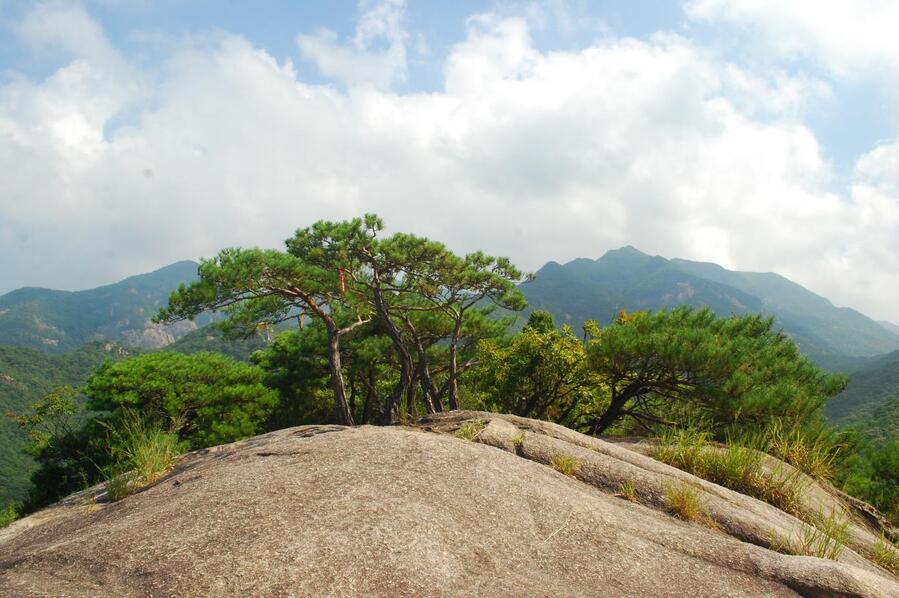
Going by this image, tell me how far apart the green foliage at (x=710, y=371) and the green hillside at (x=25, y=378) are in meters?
58.5

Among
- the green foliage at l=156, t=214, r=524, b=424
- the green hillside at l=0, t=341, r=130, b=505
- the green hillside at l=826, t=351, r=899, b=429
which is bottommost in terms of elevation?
the green hillside at l=826, t=351, r=899, b=429

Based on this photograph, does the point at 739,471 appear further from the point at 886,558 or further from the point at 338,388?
the point at 338,388

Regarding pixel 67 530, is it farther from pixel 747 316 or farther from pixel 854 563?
pixel 747 316

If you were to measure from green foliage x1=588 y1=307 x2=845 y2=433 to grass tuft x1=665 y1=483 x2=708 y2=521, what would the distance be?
578 centimetres

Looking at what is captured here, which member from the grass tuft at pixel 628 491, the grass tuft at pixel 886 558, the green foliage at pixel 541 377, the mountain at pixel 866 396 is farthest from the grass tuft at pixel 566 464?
the mountain at pixel 866 396

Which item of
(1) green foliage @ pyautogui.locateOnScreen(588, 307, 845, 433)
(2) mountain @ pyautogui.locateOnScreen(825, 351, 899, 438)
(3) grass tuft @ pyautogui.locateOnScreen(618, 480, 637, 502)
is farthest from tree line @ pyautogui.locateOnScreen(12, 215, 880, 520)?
(2) mountain @ pyautogui.locateOnScreen(825, 351, 899, 438)

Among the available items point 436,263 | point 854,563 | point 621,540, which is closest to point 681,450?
point 854,563

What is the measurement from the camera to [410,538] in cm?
348

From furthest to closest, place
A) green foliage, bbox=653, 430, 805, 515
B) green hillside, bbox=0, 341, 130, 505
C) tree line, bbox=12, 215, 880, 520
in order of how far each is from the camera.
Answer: green hillside, bbox=0, 341, 130, 505 → tree line, bbox=12, 215, 880, 520 → green foliage, bbox=653, 430, 805, 515

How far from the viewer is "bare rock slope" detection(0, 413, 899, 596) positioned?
10.4 feet

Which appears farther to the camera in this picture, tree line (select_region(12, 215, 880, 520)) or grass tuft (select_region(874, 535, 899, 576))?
tree line (select_region(12, 215, 880, 520))

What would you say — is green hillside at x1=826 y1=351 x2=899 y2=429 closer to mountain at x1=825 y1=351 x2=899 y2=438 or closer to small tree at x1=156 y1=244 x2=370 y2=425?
mountain at x1=825 y1=351 x2=899 y2=438

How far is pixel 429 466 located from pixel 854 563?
355 cm

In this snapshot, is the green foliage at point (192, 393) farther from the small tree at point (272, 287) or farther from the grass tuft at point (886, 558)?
the grass tuft at point (886, 558)
